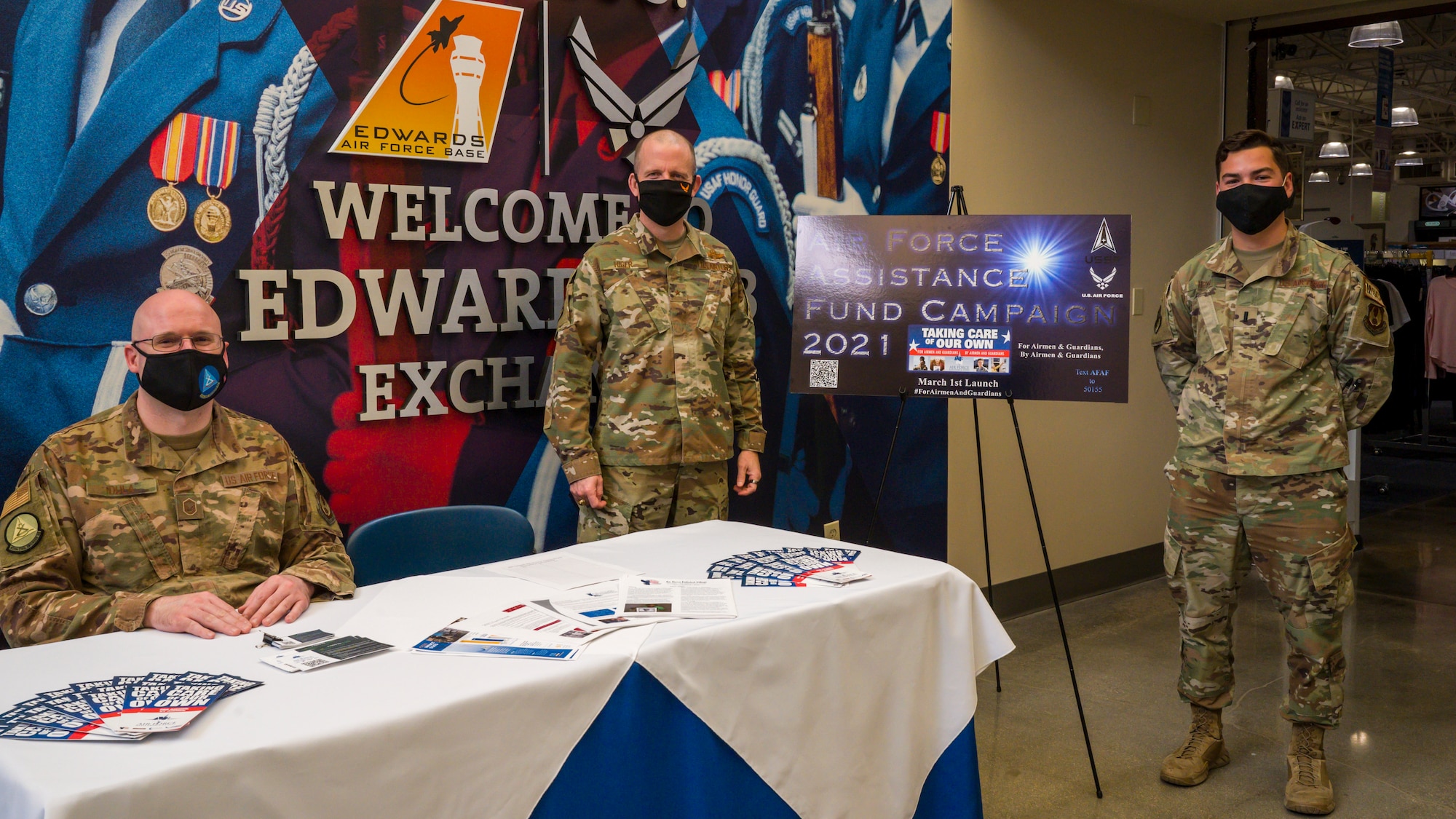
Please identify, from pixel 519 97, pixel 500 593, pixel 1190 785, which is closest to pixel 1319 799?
pixel 1190 785

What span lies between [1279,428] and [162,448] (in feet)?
8.97

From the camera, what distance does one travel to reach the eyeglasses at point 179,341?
7.38 ft

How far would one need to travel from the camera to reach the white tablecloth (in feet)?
4.51

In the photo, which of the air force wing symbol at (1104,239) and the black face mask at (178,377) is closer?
the black face mask at (178,377)

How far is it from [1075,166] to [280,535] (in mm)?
4128

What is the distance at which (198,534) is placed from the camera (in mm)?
2291

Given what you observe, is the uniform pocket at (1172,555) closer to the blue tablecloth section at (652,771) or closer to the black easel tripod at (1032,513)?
the black easel tripod at (1032,513)

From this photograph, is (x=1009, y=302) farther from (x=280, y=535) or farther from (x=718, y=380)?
(x=280, y=535)

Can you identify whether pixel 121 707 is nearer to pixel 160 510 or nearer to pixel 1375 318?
pixel 160 510

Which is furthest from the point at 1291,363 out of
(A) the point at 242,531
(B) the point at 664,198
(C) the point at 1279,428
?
(A) the point at 242,531

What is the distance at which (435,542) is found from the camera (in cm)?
278

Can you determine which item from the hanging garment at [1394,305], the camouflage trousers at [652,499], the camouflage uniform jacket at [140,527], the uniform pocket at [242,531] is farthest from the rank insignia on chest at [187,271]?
the hanging garment at [1394,305]

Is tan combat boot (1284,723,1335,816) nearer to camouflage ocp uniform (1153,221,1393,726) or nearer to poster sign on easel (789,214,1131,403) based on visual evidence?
camouflage ocp uniform (1153,221,1393,726)

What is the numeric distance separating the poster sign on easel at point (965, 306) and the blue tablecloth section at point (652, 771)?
5.90 ft
